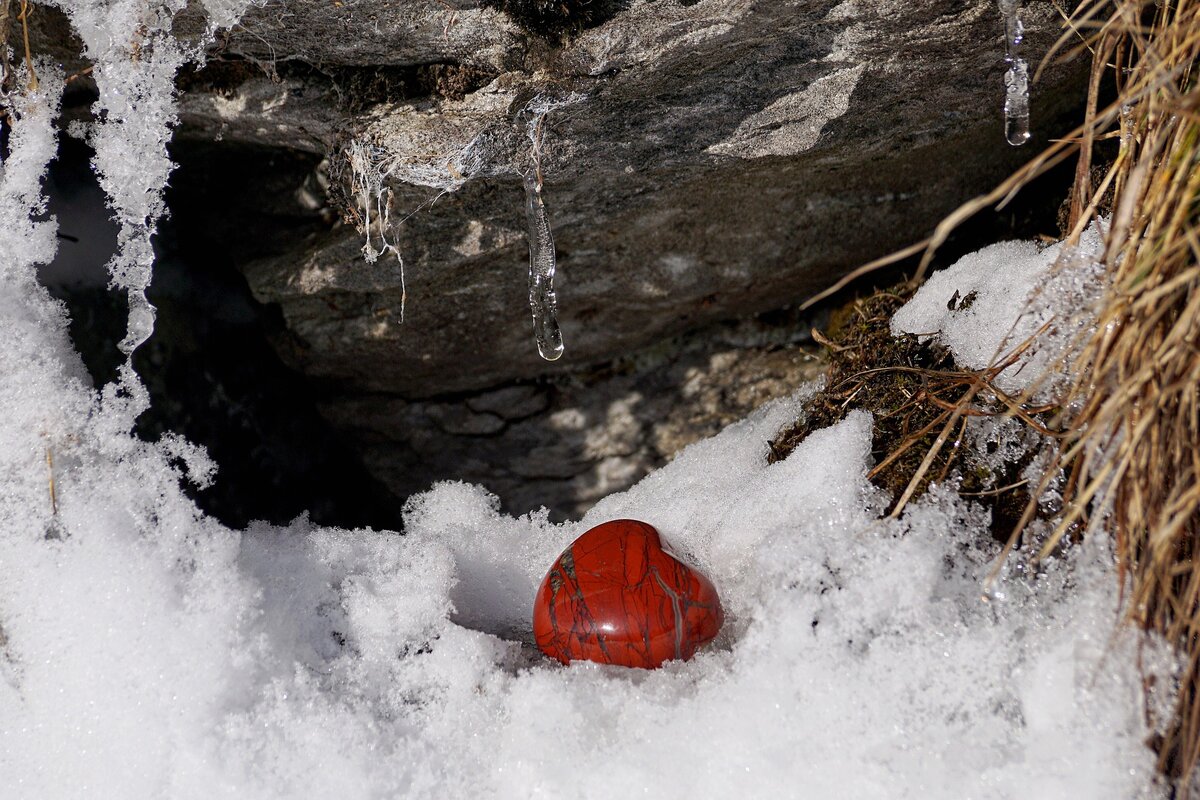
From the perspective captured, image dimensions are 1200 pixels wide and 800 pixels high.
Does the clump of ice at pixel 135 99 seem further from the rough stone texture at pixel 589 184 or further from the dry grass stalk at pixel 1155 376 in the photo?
A: the dry grass stalk at pixel 1155 376

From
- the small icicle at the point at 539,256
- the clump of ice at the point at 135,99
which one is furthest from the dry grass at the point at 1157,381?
the clump of ice at the point at 135,99

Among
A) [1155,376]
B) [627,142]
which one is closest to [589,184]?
[627,142]

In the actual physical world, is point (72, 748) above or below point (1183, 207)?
below

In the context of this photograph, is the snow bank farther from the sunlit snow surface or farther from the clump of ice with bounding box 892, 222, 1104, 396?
the clump of ice with bounding box 892, 222, 1104, 396

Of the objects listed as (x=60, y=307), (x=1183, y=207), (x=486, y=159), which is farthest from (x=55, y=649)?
(x=1183, y=207)

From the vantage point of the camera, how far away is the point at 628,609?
1.63 metres

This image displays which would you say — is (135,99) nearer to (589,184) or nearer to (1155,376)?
(589,184)

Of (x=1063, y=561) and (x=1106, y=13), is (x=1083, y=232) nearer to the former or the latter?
(x=1106, y=13)

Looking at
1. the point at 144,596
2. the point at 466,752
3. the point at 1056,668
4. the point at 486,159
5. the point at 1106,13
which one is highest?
the point at 1106,13

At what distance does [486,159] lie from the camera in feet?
6.53

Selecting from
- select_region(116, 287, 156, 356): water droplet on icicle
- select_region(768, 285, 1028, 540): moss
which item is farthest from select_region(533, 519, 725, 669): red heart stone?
select_region(116, 287, 156, 356): water droplet on icicle

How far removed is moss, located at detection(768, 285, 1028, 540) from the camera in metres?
1.66

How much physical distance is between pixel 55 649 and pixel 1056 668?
1.90 m

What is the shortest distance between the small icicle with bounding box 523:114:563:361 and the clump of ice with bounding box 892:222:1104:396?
0.91 meters
